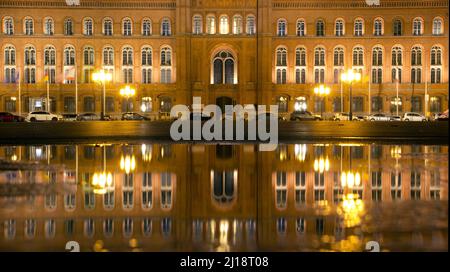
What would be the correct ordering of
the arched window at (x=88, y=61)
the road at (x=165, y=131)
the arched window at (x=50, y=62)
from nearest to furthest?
the road at (x=165, y=131)
the arched window at (x=50, y=62)
the arched window at (x=88, y=61)

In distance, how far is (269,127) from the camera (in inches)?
1608

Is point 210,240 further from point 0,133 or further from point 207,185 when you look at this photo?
point 0,133

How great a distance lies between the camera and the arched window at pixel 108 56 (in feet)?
234

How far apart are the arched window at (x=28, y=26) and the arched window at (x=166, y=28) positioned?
14441mm

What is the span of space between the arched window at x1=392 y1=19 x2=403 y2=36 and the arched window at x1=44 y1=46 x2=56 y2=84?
38.4 metres

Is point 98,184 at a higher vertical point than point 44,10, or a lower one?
lower

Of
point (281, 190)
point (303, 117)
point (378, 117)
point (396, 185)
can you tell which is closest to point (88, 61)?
point (303, 117)

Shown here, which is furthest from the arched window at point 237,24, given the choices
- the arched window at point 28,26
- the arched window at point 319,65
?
the arched window at point 28,26

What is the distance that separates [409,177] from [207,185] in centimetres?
571

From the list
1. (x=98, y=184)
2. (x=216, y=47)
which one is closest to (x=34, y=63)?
(x=216, y=47)

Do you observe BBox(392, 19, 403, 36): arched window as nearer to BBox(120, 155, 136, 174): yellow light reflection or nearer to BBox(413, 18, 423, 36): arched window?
BBox(413, 18, 423, 36): arched window

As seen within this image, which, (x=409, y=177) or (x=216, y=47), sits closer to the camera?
(x=409, y=177)

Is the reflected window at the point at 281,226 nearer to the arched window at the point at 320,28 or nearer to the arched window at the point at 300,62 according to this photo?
the arched window at the point at 300,62
